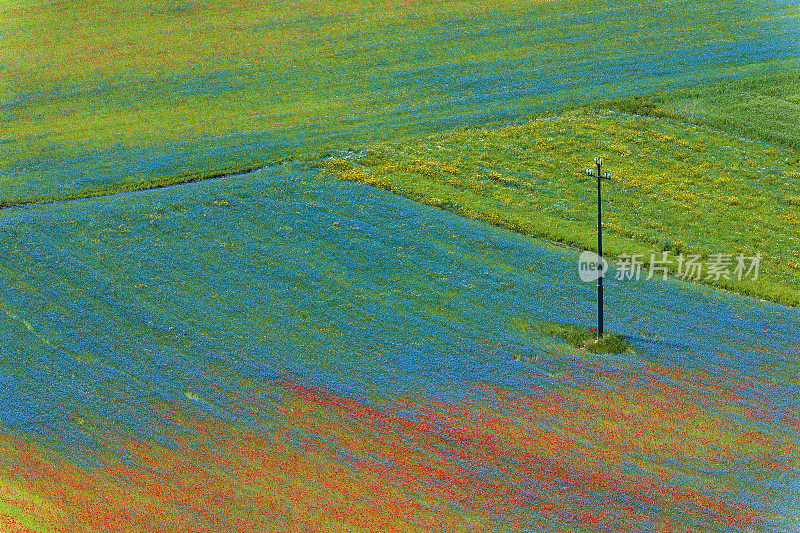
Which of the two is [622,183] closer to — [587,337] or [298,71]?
[587,337]

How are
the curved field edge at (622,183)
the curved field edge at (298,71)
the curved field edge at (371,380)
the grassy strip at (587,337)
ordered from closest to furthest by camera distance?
the curved field edge at (371,380) < the grassy strip at (587,337) < the curved field edge at (622,183) < the curved field edge at (298,71)

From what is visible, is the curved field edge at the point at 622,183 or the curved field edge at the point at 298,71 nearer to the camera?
the curved field edge at the point at 622,183

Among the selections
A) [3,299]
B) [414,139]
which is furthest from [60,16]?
[3,299]

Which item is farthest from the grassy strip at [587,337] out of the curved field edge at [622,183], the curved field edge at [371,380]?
the curved field edge at [622,183]

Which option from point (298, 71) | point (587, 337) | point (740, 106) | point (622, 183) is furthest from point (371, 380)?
point (298, 71)

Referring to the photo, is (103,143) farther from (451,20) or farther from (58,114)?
(451,20)

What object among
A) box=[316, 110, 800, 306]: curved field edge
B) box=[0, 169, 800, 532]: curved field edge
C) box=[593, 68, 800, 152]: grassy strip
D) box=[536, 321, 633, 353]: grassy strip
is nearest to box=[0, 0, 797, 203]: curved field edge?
box=[593, 68, 800, 152]: grassy strip

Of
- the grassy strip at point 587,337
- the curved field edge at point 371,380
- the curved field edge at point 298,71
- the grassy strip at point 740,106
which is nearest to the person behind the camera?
the curved field edge at point 371,380

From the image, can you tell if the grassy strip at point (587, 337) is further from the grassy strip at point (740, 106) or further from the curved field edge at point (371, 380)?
the grassy strip at point (740, 106)
